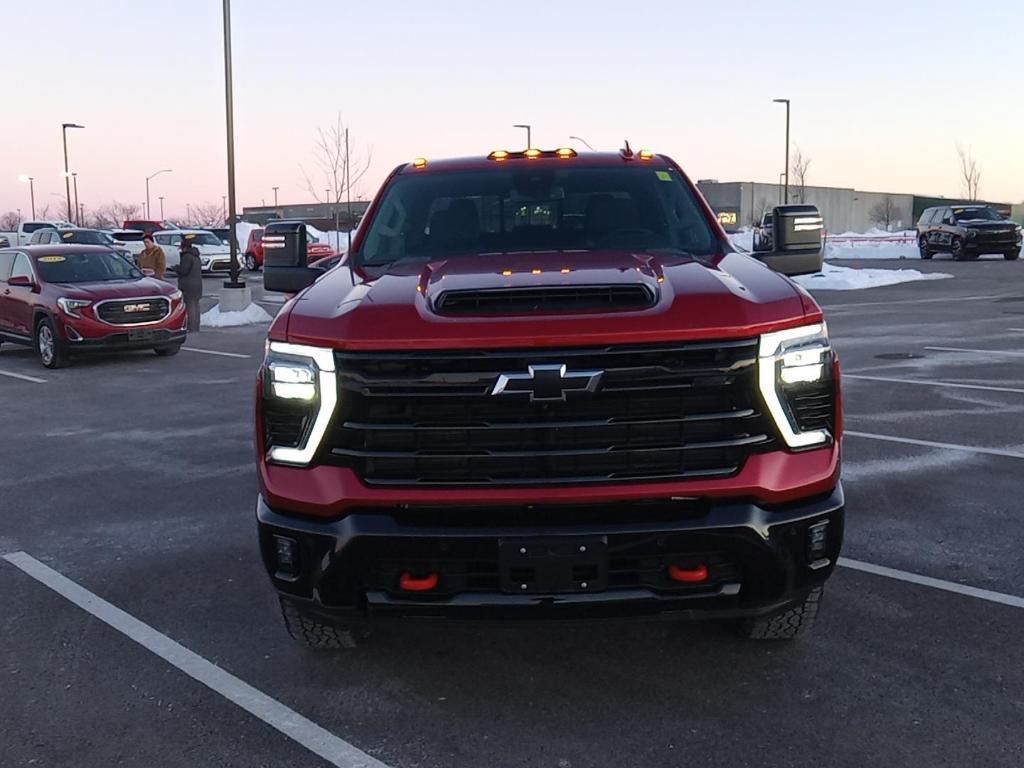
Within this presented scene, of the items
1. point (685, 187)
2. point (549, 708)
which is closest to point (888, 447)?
point (685, 187)

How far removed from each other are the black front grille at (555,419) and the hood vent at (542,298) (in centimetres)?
23

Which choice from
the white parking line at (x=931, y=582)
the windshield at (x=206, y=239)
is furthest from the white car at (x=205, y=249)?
the white parking line at (x=931, y=582)

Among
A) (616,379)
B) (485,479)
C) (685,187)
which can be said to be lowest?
(485,479)

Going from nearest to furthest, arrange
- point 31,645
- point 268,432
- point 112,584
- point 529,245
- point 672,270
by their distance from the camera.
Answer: point 268,432
point 672,270
point 31,645
point 529,245
point 112,584

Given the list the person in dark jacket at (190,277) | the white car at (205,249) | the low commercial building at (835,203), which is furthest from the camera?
the low commercial building at (835,203)

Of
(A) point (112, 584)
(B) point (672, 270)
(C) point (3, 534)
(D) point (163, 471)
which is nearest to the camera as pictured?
(B) point (672, 270)

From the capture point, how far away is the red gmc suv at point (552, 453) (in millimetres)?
3191

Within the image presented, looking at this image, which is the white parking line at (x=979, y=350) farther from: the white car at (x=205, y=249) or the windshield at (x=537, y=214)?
the white car at (x=205, y=249)

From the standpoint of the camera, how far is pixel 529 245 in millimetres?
4621

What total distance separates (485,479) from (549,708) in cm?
95

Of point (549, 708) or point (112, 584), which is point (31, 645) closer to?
point (112, 584)

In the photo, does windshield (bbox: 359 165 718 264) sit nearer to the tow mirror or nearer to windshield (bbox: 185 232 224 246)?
the tow mirror

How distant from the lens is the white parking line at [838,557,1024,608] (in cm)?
452

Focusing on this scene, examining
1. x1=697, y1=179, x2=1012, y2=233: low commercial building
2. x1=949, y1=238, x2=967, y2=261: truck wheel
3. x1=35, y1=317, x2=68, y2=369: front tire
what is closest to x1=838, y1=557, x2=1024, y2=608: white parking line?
x1=35, y1=317, x2=68, y2=369: front tire
